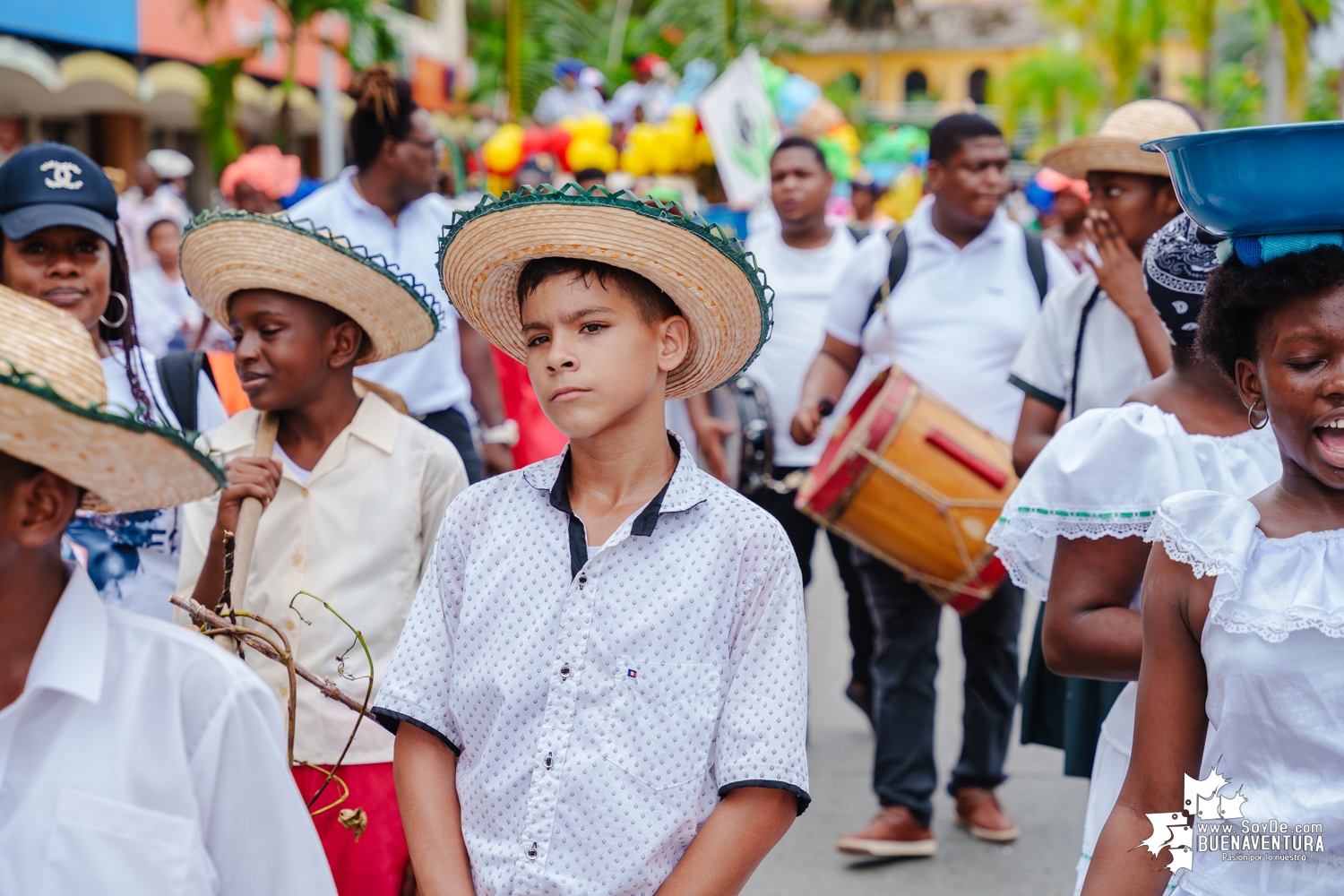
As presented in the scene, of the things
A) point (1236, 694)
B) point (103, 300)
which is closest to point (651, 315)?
point (1236, 694)

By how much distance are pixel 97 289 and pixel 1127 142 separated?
2659mm

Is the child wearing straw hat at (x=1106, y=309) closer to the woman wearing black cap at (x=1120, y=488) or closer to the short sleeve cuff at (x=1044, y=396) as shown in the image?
the short sleeve cuff at (x=1044, y=396)

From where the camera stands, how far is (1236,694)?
6.34ft

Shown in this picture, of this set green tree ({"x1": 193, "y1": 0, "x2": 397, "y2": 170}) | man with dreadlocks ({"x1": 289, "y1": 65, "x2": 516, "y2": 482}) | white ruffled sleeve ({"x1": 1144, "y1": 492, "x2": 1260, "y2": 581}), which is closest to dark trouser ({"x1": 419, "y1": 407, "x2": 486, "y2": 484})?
man with dreadlocks ({"x1": 289, "y1": 65, "x2": 516, "y2": 482})

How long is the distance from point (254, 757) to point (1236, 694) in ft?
4.35

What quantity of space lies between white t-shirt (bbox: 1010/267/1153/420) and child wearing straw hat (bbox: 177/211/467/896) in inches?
67.9

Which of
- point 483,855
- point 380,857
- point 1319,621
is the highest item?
point 1319,621

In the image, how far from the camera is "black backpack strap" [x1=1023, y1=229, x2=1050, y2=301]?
16.6ft

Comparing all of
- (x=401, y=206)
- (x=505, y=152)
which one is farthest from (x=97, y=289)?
(x=505, y=152)

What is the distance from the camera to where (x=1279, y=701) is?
192cm

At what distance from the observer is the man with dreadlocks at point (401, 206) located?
16.9 feet

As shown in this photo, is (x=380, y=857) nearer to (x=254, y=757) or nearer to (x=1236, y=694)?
(x=254, y=757)

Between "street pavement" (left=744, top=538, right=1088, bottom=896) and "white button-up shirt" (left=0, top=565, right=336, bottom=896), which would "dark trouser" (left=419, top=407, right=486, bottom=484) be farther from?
"white button-up shirt" (left=0, top=565, right=336, bottom=896)

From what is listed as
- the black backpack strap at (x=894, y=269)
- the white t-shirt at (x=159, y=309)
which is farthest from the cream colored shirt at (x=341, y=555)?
the white t-shirt at (x=159, y=309)
